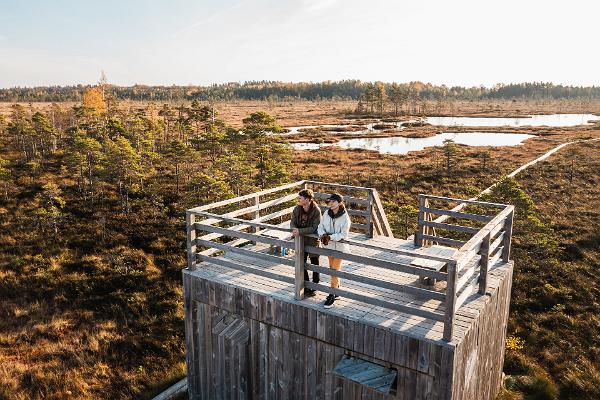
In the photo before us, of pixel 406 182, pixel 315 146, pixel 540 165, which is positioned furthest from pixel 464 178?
pixel 315 146

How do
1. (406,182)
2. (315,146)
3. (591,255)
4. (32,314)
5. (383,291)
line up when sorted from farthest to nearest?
(315,146) → (406,182) → (591,255) → (32,314) → (383,291)

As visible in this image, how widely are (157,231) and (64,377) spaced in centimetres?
1043

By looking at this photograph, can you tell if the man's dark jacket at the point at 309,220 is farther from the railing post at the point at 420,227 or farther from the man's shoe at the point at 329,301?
the railing post at the point at 420,227

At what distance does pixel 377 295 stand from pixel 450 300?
1.73 m

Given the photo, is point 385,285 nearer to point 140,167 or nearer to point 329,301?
point 329,301

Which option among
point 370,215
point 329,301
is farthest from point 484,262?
point 370,215

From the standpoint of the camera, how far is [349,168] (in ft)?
117

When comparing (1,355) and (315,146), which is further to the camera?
(315,146)

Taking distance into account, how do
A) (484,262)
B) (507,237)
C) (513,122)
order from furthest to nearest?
1. (513,122)
2. (507,237)
3. (484,262)

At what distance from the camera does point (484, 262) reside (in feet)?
24.7

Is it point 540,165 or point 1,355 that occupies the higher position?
point 540,165

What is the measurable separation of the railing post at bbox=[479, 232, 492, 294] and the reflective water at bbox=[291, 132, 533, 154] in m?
37.3

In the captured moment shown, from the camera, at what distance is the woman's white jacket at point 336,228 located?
23.4 ft

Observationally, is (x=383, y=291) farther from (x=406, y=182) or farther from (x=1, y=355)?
(x=406, y=182)
